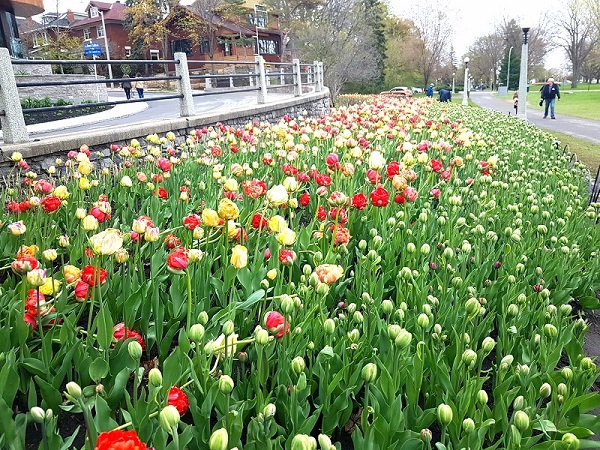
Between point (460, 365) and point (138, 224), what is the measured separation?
1.30 m

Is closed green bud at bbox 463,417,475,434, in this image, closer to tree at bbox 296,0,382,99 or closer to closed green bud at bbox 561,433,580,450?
closed green bud at bbox 561,433,580,450

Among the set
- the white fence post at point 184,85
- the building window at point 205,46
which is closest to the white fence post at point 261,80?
the white fence post at point 184,85

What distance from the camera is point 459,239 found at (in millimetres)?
2996

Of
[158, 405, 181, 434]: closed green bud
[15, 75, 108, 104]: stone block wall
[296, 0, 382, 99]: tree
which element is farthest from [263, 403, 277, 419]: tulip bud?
[296, 0, 382, 99]: tree

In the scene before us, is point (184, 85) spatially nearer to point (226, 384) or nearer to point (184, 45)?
point (226, 384)

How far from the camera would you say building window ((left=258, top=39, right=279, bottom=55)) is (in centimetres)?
5009

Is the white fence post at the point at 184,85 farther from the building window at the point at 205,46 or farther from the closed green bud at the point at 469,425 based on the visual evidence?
the building window at the point at 205,46

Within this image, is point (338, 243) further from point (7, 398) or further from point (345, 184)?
point (7, 398)

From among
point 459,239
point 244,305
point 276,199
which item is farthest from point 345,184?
point 244,305

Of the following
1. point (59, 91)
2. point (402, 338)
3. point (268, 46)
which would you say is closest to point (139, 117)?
point (59, 91)

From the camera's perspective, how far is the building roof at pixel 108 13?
47.8 metres

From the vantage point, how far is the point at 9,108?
514 cm

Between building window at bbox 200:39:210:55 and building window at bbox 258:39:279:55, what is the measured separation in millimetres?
5820

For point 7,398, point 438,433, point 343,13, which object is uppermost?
point 343,13
